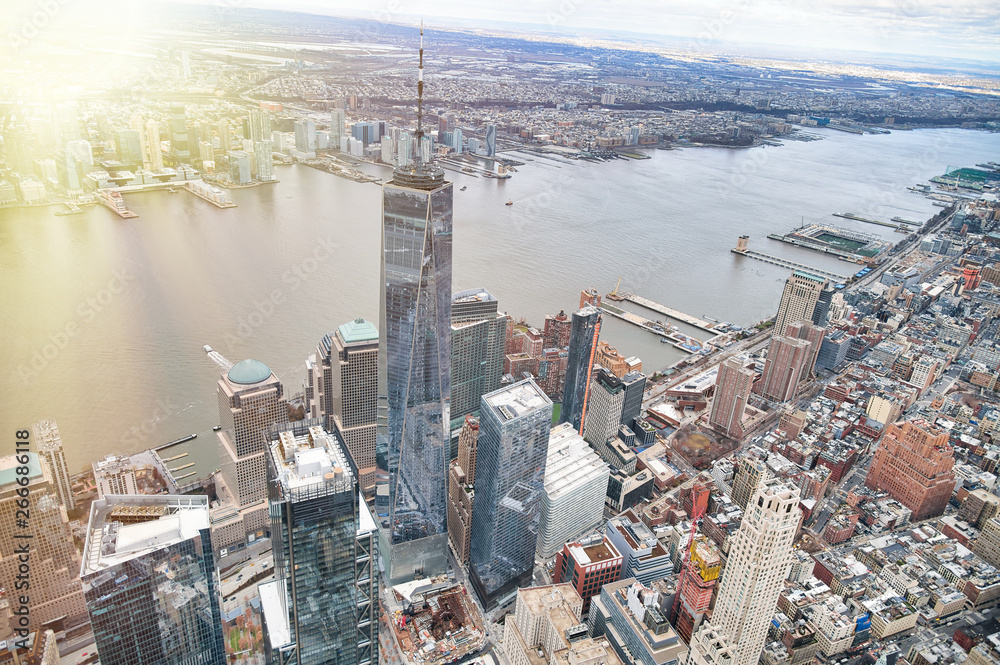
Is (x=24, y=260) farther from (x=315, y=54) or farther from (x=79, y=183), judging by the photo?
(x=315, y=54)

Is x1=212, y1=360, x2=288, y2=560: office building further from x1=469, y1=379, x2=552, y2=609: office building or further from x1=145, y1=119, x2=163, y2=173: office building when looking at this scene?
x1=145, y1=119, x2=163, y2=173: office building

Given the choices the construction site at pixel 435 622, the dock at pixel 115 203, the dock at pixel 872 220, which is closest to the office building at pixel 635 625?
the construction site at pixel 435 622

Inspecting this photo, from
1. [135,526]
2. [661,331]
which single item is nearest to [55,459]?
[135,526]

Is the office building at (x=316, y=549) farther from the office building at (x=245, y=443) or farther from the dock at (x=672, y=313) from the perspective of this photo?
the dock at (x=672, y=313)

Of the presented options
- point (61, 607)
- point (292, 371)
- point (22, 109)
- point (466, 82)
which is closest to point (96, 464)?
point (61, 607)

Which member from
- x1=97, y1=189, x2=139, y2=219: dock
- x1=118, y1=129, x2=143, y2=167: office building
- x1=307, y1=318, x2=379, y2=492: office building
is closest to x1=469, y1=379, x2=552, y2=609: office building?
x1=307, y1=318, x2=379, y2=492: office building

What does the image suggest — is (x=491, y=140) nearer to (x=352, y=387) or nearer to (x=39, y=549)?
(x=352, y=387)
